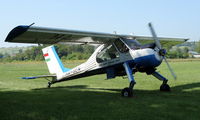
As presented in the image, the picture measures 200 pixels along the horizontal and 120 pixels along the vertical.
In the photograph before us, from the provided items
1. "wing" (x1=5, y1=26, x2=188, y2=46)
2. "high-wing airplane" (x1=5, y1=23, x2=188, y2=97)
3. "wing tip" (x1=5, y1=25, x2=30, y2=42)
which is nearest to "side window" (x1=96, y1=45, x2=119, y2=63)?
"high-wing airplane" (x1=5, y1=23, x2=188, y2=97)

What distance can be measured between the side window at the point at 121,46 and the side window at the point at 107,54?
23cm

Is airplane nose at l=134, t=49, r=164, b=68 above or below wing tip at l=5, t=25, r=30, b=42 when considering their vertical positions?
below

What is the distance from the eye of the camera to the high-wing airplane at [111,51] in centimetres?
884

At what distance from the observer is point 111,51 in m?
10.6

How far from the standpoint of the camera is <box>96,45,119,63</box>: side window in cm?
1043

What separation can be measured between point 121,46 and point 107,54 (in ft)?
2.72

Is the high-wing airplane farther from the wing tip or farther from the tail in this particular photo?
the tail

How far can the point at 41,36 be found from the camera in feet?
30.3

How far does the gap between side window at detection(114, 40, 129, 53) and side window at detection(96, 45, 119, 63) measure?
233 millimetres

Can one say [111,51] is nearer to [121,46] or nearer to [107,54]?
[107,54]

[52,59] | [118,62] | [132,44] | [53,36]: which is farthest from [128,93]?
[52,59]

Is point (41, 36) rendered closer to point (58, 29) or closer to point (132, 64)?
point (58, 29)

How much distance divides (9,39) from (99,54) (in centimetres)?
435

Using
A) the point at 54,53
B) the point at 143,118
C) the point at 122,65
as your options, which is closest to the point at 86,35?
the point at 122,65
